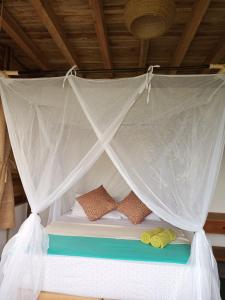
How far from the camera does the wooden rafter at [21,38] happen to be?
245 centimetres

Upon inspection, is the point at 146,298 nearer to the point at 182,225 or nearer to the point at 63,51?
the point at 182,225

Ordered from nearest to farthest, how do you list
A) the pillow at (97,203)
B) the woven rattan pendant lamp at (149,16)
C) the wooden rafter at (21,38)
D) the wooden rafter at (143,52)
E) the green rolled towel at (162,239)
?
1. the woven rattan pendant lamp at (149,16)
2. the green rolled towel at (162,239)
3. the wooden rafter at (21,38)
4. the wooden rafter at (143,52)
5. the pillow at (97,203)

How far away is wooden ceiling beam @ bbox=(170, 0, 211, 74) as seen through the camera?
2.11 m

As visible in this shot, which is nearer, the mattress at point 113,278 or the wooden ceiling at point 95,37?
the mattress at point 113,278

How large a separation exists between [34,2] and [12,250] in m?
2.00

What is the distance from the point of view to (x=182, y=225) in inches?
72.5

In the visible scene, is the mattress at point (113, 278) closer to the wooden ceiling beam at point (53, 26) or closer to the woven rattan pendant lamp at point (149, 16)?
the woven rattan pendant lamp at point (149, 16)

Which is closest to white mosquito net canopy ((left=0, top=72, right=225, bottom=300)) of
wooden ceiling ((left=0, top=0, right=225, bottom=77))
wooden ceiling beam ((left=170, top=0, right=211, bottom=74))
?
wooden ceiling beam ((left=170, top=0, right=211, bottom=74))

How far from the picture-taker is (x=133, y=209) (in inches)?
136

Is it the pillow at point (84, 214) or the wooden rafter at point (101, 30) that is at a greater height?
the wooden rafter at point (101, 30)

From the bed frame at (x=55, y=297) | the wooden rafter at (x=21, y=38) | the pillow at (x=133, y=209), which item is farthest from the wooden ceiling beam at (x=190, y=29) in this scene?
the bed frame at (x=55, y=297)

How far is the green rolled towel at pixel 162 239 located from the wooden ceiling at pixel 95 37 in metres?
1.97

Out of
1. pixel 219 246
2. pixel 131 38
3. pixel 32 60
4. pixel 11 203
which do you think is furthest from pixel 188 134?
pixel 219 246

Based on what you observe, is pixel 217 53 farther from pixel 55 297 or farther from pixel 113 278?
pixel 55 297
